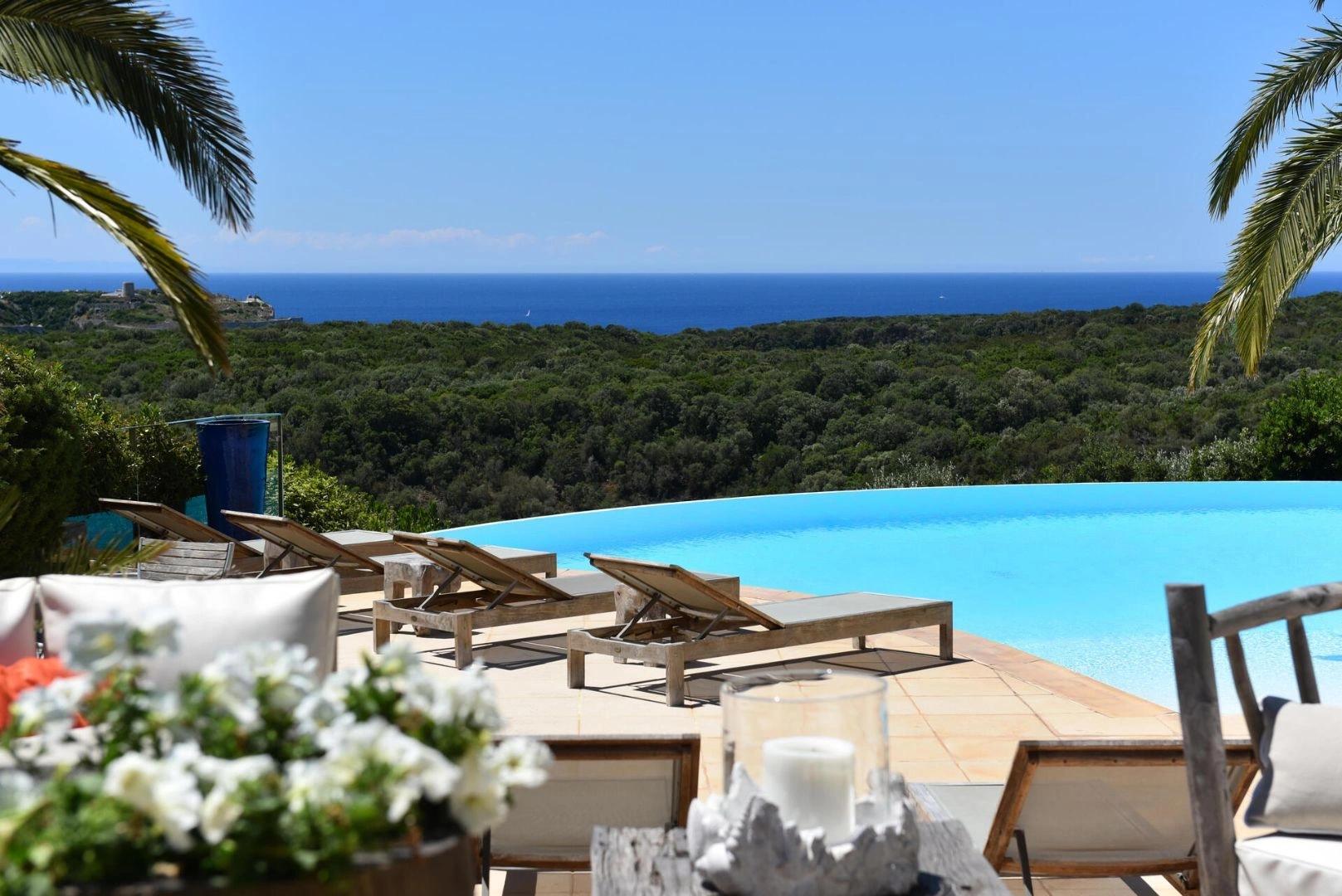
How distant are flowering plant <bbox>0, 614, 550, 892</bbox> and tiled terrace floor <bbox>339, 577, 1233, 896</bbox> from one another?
10.7 feet

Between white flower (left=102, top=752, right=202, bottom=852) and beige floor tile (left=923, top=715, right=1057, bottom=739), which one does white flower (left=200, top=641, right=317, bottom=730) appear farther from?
beige floor tile (left=923, top=715, right=1057, bottom=739)

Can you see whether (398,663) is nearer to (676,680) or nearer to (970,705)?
(676,680)

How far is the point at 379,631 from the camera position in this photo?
23.3 feet

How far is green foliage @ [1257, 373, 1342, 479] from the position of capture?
51.0ft

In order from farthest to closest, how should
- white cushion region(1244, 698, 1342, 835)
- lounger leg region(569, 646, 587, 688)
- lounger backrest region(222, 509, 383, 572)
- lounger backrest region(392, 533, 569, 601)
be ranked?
lounger backrest region(222, 509, 383, 572) → lounger backrest region(392, 533, 569, 601) → lounger leg region(569, 646, 587, 688) → white cushion region(1244, 698, 1342, 835)

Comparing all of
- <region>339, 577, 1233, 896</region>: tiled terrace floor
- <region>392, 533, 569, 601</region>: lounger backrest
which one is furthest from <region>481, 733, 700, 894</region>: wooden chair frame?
<region>392, 533, 569, 601</region>: lounger backrest

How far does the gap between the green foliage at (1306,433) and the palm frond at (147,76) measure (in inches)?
510

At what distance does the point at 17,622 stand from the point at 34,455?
4.15 meters

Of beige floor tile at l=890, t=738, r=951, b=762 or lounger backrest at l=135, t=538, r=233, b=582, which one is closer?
beige floor tile at l=890, t=738, r=951, b=762

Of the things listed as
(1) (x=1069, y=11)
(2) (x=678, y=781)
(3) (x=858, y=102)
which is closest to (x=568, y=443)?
(2) (x=678, y=781)

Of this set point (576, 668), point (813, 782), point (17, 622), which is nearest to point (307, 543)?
point (576, 668)

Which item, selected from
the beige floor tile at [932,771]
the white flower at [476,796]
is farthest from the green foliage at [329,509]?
the white flower at [476,796]

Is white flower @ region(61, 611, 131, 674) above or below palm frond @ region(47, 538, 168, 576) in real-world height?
above

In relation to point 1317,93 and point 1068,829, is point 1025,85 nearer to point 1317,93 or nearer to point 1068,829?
point 1317,93
